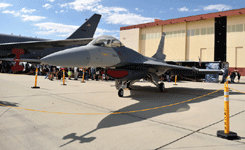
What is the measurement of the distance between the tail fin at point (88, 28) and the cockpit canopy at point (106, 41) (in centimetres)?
1668

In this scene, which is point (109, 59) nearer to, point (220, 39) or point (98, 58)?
point (98, 58)

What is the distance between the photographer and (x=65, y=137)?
9.95 feet

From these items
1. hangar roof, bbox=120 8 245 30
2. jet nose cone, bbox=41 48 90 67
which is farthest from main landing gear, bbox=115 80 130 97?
hangar roof, bbox=120 8 245 30

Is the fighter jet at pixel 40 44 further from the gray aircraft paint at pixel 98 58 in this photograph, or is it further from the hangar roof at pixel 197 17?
the hangar roof at pixel 197 17

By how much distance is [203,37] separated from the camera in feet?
118

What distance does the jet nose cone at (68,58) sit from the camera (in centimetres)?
455

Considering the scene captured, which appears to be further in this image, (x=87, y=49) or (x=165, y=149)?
(x=87, y=49)

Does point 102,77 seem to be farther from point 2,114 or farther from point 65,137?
point 65,137

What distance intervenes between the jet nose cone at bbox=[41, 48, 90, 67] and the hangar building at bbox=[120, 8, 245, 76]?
35.4 meters

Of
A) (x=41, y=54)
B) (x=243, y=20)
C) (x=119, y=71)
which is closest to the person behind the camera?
(x=119, y=71)

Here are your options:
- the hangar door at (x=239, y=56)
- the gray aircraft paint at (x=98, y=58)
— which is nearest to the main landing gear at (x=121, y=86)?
the gray aircraft paint at (x=98, y=58)

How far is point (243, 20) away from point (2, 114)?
126 feet

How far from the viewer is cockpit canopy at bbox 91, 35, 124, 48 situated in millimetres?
5949

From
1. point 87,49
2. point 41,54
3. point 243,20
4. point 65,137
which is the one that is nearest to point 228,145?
point 65,137
